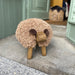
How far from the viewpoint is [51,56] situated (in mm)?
1147

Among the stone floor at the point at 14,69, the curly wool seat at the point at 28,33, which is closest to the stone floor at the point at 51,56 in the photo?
the stone floor at the point at 14,69

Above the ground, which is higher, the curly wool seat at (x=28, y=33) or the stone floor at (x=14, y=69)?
the curly wool seat at (x=28, y=33)

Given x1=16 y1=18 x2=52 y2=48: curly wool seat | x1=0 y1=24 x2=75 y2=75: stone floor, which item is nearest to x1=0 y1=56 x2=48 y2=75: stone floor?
x1=0 y1=24 x2=75 y2=75: stone floor

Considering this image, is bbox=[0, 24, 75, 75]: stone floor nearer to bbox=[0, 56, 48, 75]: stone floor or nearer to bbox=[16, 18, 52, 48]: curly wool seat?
bbox=[0, 56, 48, 75]: stone floor

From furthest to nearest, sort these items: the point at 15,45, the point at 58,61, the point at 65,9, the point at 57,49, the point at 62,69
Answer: the point at 65,9 < the point at 15,45 < the point at 57,49 < the point at 58,61 < the point at 62,69

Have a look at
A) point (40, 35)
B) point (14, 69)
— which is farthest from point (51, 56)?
point (14, 69)

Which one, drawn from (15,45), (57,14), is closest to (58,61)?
(15,45)

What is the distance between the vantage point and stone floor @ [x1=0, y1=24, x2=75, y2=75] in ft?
3.17

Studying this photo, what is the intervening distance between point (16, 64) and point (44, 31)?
0.51 m

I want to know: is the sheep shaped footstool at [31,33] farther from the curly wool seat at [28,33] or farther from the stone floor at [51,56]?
the stone floor at [51,56]

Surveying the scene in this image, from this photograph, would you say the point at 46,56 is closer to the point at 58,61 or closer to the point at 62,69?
the point at 58,61

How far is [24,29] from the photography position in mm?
1054

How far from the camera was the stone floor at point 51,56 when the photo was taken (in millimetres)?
965

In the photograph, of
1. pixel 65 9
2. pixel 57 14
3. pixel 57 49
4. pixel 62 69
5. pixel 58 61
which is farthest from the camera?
pixel 65 9
